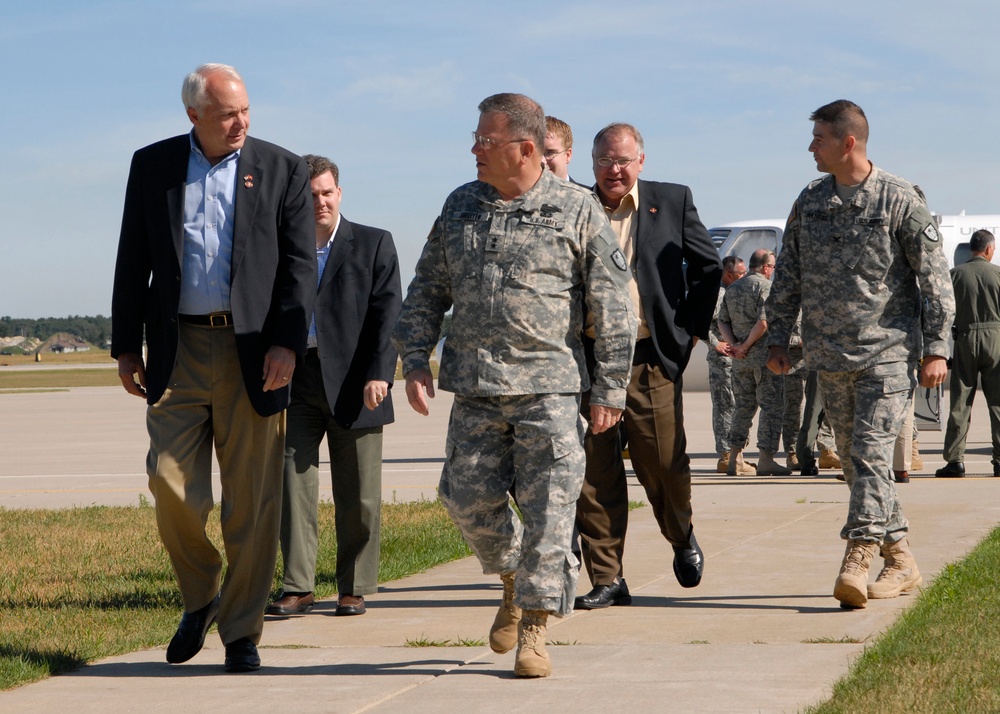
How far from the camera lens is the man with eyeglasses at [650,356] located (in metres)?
6.21

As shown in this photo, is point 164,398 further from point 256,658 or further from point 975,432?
point 975,432

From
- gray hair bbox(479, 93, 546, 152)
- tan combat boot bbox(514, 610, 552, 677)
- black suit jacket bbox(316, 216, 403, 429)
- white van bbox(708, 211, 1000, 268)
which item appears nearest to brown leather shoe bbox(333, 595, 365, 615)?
black suit jacket bbox(316, 216, 403, 429)

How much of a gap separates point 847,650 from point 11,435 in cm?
1841

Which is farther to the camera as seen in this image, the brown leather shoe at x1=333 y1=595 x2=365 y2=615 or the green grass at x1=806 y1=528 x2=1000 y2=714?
the brown leather shoe at x1=333 y1=595 x2=365 y2=615

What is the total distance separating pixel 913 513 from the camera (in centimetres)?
901

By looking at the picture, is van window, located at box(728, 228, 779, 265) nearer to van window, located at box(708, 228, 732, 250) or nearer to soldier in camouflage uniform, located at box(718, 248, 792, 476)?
van window, located at box(708, 228, 732, 250)

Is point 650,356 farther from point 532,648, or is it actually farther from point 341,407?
point 532,648

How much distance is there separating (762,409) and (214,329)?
8126 millimetres

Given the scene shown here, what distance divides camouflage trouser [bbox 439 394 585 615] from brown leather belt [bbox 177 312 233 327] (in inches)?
37.0

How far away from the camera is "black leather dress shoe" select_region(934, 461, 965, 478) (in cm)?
1159

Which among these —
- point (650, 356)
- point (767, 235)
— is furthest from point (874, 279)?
point (767, 235)

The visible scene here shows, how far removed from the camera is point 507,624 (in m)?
4.93

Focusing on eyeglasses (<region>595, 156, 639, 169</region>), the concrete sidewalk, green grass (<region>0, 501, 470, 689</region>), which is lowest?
green grass (<region>0, 501, 470, 689</region>)

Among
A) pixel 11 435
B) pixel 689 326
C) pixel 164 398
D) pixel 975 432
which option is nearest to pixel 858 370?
pixel 689 326
